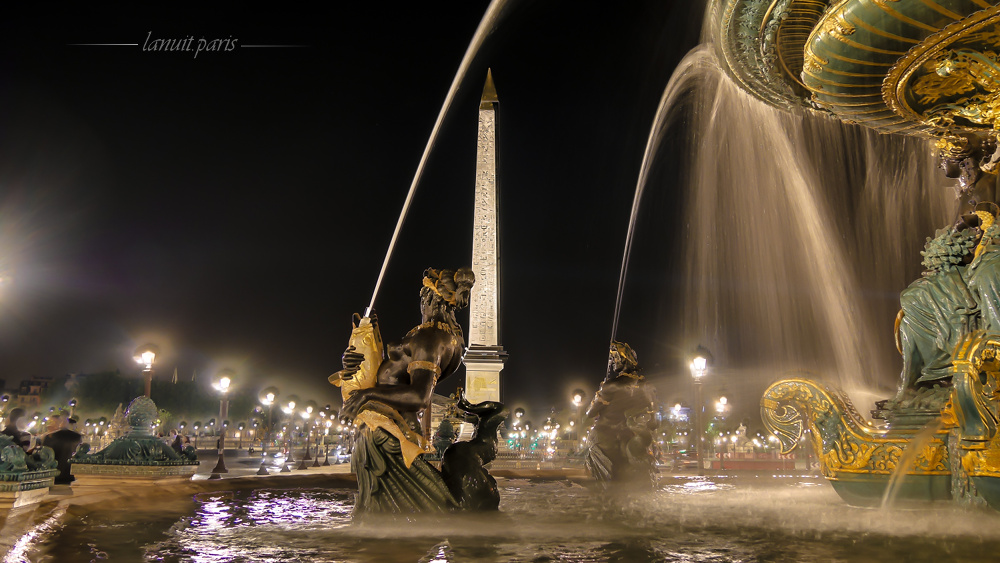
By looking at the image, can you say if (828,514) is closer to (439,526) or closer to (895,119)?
(439,526)

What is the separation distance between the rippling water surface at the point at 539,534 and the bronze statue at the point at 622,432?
1464 mm

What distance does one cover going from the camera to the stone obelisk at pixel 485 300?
128 feet

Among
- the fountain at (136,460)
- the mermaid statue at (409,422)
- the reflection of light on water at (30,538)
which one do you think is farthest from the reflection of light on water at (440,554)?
the fountain at (136,460)

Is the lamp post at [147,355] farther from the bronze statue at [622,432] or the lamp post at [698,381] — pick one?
the lamp post at [698,381]

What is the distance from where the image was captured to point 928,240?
6.27 m

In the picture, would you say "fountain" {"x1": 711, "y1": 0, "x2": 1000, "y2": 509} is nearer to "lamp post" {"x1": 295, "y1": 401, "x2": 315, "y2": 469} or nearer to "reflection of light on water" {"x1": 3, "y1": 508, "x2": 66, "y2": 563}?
"reflection of light on water" {"x1": 3, "y1": 508, "x2": 66, "y2": 563}

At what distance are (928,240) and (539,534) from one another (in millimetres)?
4949

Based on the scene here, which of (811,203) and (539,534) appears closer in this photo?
(539,534)

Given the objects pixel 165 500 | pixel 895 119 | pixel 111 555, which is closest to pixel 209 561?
pixel 111 555

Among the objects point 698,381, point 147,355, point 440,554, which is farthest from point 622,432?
point 147,355

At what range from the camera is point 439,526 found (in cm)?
433

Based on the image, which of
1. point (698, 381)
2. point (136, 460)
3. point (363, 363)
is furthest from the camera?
point (698, 381)

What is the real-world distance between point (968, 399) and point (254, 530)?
17.0ft

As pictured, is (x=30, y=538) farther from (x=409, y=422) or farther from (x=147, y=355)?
(x=147, y=355)
